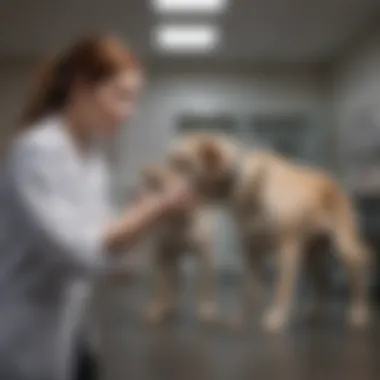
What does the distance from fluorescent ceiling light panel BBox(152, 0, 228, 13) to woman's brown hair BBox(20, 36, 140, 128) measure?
11.6 ft

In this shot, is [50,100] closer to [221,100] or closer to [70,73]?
[70,73]

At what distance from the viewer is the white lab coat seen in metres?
0.74

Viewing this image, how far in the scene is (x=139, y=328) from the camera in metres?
2.47

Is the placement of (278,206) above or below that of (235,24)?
below

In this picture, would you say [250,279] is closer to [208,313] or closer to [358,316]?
[208,313]

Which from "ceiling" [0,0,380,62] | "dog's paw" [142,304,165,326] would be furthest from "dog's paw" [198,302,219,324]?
"ceiling" [0,0,380,62]

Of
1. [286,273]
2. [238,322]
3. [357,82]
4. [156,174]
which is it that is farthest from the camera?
[357,82]

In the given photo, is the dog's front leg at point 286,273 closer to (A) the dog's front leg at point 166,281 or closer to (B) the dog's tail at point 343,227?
(B) the dog's tail at point 343,227

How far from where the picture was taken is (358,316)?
2.82m

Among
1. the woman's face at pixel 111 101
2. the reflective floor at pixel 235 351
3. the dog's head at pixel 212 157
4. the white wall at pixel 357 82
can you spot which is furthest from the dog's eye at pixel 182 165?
the white wall at pixel 357 82

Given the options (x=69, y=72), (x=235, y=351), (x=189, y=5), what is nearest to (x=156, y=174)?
(x=235, y=351)

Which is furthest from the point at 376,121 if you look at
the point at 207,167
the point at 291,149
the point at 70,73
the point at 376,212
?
the point at 70,73

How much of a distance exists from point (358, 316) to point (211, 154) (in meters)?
0.69

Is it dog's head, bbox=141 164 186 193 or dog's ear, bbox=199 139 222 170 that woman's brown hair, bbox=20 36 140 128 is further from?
dog's ear, bbox=199 139 222 170
